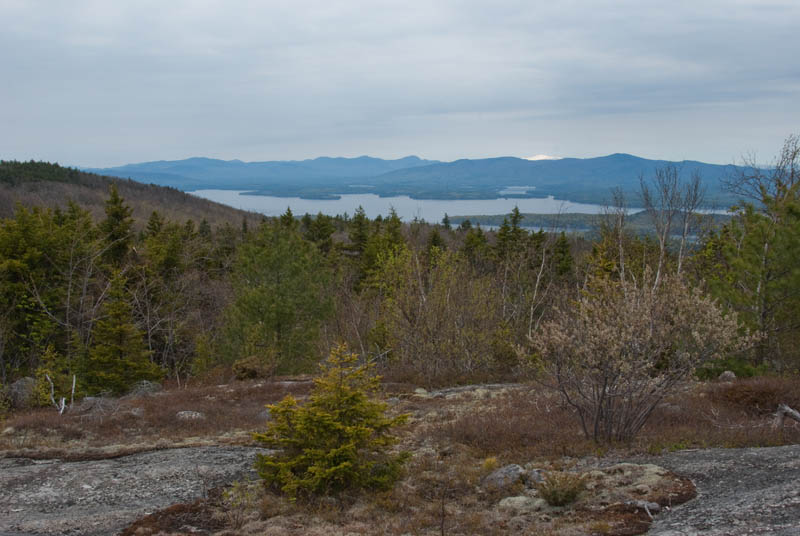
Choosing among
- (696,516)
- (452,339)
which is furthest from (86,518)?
(452,339)

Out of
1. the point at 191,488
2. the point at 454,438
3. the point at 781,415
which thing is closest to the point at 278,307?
the point at 454,438

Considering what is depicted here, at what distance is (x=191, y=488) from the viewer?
9.63 meters

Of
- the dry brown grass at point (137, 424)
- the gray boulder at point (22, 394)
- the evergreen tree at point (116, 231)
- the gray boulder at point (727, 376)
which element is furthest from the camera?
the evergreen tree at point (116, 231)

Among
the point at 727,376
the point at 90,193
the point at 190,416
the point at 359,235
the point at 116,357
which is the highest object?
the point at 90,193

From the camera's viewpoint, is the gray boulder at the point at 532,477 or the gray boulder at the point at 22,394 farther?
the gray boulder at the point at 22,394

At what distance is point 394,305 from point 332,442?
13.1 meters

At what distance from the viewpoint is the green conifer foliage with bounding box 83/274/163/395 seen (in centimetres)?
2106

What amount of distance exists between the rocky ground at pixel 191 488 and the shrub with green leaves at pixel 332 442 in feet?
4.47

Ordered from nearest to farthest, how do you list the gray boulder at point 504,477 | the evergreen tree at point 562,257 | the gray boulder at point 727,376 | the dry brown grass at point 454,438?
the dry brown grass at point 454,438 → the gray boulder at point 504,477 → the gray boulder at point 727,376 → the evergreen tree at point 562,257

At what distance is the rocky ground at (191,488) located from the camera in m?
6.60

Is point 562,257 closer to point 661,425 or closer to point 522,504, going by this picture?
point 661,425

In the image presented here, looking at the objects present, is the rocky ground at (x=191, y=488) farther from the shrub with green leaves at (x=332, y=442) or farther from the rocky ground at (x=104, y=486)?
the shrub with green leaves at (x=332, y=442)

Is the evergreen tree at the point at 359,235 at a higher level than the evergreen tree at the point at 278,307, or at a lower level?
higher

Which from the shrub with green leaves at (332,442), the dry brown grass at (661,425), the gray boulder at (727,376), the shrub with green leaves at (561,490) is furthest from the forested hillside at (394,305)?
the shrub with green leaves at (332,442)
